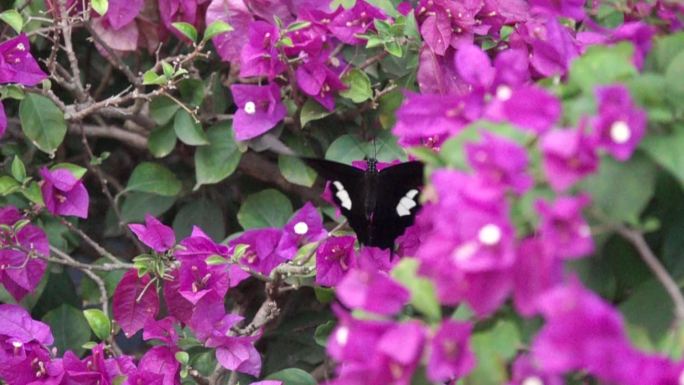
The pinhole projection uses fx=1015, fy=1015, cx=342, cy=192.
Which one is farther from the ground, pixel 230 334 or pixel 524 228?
pixel 524 228

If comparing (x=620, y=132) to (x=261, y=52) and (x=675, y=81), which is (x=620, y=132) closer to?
(x=675, y=81)

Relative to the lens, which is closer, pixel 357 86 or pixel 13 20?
pixel 13 20

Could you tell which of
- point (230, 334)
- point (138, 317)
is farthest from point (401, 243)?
point (138, 317)

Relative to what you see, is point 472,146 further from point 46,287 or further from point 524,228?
point 46,287

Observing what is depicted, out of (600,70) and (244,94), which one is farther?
(244,94)

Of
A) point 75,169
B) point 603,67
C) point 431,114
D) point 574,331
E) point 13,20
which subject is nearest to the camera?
point 574,331

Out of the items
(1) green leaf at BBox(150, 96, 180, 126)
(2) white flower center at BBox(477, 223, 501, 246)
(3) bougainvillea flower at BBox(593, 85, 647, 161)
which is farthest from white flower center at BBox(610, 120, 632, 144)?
(1) green leaf at BBox(150, 96, 180, 126)

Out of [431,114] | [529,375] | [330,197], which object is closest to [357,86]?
[330,197]
